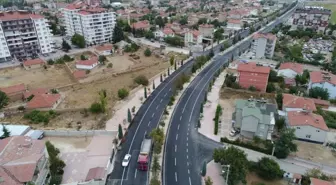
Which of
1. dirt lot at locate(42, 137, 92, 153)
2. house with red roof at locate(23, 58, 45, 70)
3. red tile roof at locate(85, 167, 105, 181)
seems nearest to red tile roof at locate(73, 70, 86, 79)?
house with red roof at locate(23, 58, 45, 70)

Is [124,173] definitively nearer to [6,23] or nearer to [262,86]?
[262,86]

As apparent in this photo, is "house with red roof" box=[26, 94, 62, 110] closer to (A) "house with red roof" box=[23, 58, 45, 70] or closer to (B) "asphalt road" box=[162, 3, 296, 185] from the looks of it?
(B) "asphalt road" box=[162, 3, 296, 185]

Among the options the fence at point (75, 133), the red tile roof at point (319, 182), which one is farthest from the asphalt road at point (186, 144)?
the red tile roof at point (319, 182)

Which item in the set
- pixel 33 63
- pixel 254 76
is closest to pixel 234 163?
pixel 254 76

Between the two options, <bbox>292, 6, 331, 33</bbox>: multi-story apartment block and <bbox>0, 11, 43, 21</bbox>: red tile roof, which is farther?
<bbox>292, 6, 331, 33</bbox>: multi-story apartment block

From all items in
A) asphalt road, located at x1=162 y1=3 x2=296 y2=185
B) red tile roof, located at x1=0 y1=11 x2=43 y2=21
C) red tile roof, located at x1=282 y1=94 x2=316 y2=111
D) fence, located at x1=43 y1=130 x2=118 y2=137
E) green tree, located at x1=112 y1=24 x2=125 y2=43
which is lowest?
asphalt road, located at x1=162 y1=3 x2=296 y2=185

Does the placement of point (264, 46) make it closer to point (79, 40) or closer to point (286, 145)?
point (286, 145)

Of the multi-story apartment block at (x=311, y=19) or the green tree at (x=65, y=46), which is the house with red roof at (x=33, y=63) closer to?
the green tree at (x=65, y=46)

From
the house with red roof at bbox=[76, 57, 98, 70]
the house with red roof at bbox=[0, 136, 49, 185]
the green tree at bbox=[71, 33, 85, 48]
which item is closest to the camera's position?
the house with red roof at bbox=[0, 136, 49, 185]
